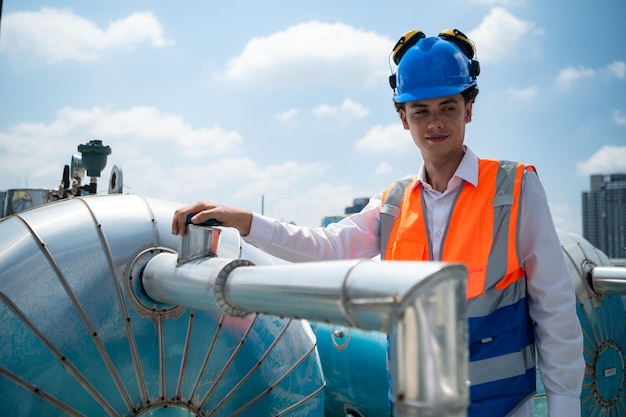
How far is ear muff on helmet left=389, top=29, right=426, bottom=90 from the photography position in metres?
2.83

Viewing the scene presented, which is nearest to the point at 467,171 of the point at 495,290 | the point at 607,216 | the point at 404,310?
the point at 495,290

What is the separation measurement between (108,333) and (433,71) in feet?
7.07

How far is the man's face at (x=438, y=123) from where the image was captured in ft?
8.62

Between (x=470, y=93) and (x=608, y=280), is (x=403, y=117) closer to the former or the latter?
(x=470, y=93)

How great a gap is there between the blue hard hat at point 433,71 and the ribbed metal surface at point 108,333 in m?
1.63

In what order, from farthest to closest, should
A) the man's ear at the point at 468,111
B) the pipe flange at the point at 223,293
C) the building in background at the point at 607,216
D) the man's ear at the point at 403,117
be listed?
the building in background at the point at 607,216 → the man's ear at the point at 403,117 → the man's ear at the point at 468,111 → the pipe flange at the point at 223,293

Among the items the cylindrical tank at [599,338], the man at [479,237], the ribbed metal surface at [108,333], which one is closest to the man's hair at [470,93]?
the man at [479,237]

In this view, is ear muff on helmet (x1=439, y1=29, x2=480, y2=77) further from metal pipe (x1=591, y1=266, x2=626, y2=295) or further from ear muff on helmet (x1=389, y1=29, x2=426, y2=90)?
metal pipe (x1=591, y1=266, x2=626, y2=295)

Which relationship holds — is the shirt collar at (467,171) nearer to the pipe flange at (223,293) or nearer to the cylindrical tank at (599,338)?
the pipe flange at (223,293)

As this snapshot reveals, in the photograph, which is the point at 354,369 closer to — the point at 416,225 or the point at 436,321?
the point at 416,225

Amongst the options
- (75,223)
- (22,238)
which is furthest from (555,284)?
(22,238)

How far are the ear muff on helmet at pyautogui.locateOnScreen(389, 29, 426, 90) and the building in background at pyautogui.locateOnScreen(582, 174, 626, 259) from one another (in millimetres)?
43804

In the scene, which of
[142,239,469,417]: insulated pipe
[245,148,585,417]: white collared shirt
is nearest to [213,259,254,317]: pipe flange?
[142,239,469,417]: insulated pipe

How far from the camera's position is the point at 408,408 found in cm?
145
